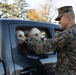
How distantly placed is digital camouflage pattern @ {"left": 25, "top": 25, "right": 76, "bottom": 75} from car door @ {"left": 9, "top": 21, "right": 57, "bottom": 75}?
185mm

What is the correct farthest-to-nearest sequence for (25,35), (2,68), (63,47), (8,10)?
(8,10)
(25,35)
(63,47)
(2,68)

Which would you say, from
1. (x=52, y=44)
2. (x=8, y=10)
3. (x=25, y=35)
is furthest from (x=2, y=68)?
(x=8, y=10)

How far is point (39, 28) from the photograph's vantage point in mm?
3564

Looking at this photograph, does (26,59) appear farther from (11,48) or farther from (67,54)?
(67,54)

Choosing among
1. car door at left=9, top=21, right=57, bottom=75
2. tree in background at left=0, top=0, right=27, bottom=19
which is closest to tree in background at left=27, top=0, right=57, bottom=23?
tree in background at left=0, top=0, right=27, bottom=19

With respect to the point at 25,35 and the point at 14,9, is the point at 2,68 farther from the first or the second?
the point at 14,9

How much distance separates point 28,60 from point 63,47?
446 millimetres

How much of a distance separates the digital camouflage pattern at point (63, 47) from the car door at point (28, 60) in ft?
0.61

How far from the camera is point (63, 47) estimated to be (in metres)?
2.90

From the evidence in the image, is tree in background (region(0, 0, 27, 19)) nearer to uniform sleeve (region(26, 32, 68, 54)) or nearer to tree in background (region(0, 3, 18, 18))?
tree in background (region(0, 3, 18, 18))

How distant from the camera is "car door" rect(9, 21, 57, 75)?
2941 mm

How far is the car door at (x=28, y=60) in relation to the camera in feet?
9.65

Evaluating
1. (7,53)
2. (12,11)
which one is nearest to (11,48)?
(7,53)

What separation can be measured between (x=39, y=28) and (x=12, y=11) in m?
27.3
